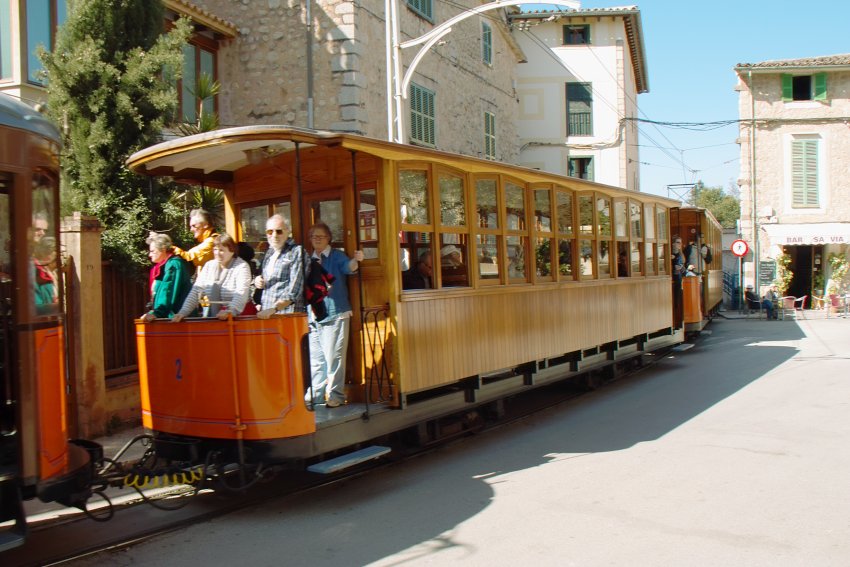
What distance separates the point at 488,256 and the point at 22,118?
4674 millimetres

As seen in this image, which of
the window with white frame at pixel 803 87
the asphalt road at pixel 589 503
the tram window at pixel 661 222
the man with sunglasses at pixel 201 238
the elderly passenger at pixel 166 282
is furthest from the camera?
the window with white frame at pixel 803 87

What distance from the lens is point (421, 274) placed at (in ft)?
24.0

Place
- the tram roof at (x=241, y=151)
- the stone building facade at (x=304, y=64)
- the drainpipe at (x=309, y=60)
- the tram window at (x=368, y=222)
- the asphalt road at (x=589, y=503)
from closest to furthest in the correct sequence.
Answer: the asphalt road at (x=589, y=503), the tram roof at (x=241, y=151), the tram window at (x=368, y=222), the drainpipe at (x=309, y=60), the stone building facade at (x=304, y=64)

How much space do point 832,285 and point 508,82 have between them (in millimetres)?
13880

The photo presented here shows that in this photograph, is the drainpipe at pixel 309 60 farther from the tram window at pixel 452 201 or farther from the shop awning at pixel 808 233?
the shop awning at pixel 808 233

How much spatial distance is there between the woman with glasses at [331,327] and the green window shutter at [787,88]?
27021 millimetres

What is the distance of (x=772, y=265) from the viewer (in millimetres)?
28609

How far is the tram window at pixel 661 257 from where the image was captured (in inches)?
535

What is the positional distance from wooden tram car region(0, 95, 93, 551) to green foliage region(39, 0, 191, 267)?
394 cm

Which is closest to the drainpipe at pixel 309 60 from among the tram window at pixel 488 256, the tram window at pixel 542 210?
the tram window at pixel 542 210

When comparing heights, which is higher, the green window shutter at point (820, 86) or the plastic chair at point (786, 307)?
the green window shutter at point (820, 86)

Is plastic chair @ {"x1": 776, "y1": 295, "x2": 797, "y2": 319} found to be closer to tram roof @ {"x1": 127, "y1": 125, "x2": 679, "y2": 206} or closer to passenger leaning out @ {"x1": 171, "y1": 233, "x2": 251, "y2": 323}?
tram roof @ {"x1": 127, "y1": 125, "x2": 679, "y2": 206}

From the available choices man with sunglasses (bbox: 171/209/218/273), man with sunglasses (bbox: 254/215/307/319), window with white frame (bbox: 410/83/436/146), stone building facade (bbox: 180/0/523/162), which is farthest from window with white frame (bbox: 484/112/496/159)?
man with sunglasses (bbox: 254/215/307/319)

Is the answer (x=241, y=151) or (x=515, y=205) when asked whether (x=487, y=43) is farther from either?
(x=241, y=151)
